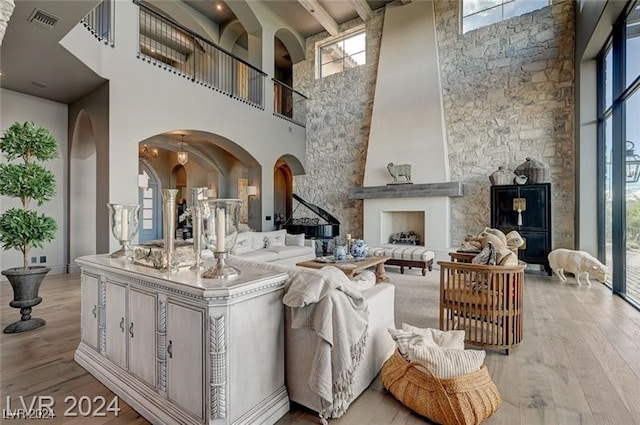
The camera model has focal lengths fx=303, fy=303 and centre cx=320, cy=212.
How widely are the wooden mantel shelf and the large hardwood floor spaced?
10.5 feet

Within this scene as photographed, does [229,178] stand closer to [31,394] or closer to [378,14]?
[378,14]

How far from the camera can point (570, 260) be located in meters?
4.83

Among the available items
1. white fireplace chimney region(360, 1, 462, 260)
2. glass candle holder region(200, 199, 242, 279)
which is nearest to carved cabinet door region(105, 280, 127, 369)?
glass candle holder region(200, 199, 242, 279)

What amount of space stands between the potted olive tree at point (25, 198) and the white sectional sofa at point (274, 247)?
246cm

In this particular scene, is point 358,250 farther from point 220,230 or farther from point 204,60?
point 204,60

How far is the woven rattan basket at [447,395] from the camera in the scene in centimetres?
166

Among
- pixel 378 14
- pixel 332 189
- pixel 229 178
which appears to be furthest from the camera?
pixel 229 178

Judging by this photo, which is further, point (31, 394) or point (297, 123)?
point (297, 123)

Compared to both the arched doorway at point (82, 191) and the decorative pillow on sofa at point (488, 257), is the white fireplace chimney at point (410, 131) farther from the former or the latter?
the arched doorway at point (82, 191)

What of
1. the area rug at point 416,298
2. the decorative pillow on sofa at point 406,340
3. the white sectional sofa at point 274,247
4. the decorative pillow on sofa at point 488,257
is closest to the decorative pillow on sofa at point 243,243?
the white sectional sofa at point 274,247

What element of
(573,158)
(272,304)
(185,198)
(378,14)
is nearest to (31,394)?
(272,304)

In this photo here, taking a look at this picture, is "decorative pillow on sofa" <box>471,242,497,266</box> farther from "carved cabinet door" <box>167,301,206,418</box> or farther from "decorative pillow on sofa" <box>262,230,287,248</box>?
"decorative pillow on sofa" <box>262,230,287,248</box>

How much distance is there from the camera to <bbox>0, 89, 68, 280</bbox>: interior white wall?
4949mm

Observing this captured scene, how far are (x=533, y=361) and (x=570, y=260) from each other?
3.32 metres
